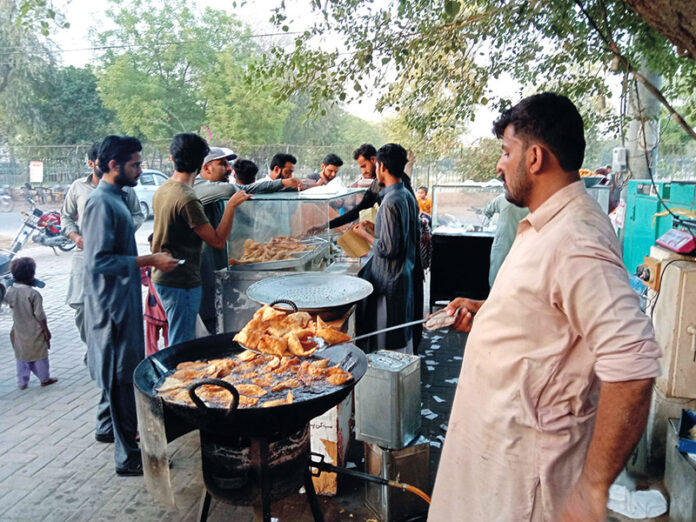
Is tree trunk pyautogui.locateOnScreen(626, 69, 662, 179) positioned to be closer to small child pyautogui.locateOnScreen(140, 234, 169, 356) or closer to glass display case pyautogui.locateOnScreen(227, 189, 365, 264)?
glass display case pyautogui.locateOnScreen(227, 189, 365, 264)

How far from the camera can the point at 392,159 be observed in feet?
15.8

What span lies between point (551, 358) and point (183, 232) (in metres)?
3.35

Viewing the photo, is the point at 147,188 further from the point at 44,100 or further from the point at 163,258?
the point at 163,258

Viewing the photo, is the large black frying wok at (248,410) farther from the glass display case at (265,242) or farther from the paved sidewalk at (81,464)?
the glass display case at (265,242)

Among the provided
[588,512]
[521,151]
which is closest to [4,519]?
[588,512]

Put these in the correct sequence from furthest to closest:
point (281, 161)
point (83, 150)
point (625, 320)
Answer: point (83, 150)
point (281, 161)
point (625, 320)

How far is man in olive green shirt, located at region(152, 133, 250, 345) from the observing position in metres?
4.00

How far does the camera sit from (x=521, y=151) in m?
1.65

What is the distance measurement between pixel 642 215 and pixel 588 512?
8.64 metres

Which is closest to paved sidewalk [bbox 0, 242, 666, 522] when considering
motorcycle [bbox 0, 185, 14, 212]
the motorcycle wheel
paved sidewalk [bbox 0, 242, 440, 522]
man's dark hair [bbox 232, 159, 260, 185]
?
paved sidewalk [bbox 0, 242, 440, 522]

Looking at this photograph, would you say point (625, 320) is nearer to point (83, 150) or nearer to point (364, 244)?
point (364, 244)

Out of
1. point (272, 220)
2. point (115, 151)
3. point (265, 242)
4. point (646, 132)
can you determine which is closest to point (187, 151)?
point (115, 151)

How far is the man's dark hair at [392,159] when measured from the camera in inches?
190

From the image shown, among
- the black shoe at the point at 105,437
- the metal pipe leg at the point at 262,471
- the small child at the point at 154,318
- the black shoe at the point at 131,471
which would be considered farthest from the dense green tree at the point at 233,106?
the metal pipe leg at the point at 262,471
